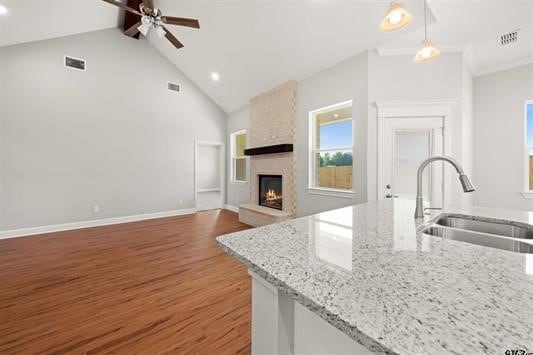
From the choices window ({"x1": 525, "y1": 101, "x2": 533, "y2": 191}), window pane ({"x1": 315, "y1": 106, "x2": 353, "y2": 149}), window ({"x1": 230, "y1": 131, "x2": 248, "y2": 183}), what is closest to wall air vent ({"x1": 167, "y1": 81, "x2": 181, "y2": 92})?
window ({"x1": 230, "y1": 131, "x2": 248, "y2": 183})

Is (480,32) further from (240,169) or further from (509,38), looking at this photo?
(240,169)

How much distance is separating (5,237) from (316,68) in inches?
248

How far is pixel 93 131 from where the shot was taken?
4703mm

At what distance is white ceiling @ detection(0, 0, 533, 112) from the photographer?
261 centimetres

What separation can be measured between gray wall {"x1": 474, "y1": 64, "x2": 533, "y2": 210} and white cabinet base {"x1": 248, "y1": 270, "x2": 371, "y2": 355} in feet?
15.1

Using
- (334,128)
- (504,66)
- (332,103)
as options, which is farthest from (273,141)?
(504,66)

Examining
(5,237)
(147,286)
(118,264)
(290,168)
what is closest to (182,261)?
(147,286)

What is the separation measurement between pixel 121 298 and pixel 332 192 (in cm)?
320

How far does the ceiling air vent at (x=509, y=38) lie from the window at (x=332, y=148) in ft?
6.43

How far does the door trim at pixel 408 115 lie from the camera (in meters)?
3.05

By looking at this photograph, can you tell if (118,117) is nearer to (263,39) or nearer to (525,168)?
(263,39)

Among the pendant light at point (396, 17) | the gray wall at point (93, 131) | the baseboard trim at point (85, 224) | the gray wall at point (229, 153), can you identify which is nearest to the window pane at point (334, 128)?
the pendant light at point (396, 17)

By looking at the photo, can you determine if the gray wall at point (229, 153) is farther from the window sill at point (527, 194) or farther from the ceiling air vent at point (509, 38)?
the window sill at point (527, 194)

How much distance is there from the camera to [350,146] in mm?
3676
